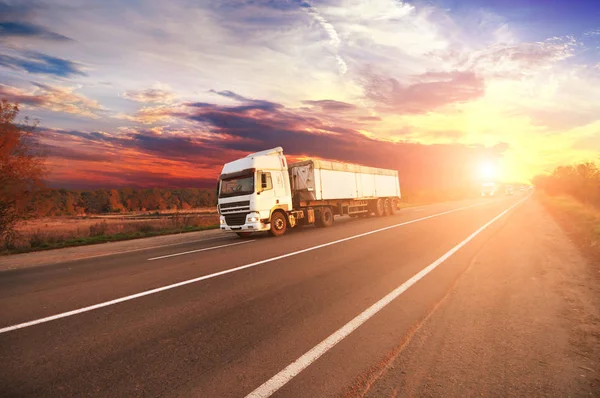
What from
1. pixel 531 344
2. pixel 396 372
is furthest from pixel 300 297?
pixel 531 344

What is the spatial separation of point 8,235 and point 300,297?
17.7m

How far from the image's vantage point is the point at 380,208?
938 inches

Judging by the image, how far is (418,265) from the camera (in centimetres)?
725

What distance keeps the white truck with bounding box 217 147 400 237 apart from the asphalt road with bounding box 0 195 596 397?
223 inches

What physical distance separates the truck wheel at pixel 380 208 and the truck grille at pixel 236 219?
12.5 m

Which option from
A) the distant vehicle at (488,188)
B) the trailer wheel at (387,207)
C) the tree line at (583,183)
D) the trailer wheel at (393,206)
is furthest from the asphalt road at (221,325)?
the distant vehicle at (488,188)

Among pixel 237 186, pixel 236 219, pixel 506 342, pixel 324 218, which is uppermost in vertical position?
pixel 237 186

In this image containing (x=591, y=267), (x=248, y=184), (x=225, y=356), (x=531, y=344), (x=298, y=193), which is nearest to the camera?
(x=225, y=356)

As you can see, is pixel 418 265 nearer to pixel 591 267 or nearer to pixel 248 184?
pixel 591 267

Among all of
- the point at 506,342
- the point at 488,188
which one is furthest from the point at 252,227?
the point at 488,188

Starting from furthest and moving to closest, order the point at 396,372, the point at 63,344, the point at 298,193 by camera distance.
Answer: the point at 298,193 → the point at 63,344 → the point at 396,372

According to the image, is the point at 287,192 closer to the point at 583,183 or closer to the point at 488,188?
the point at 583,183

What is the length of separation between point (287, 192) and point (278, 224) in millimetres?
1699

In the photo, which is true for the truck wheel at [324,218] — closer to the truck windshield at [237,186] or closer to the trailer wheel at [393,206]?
the truck windshield at [237,186]
